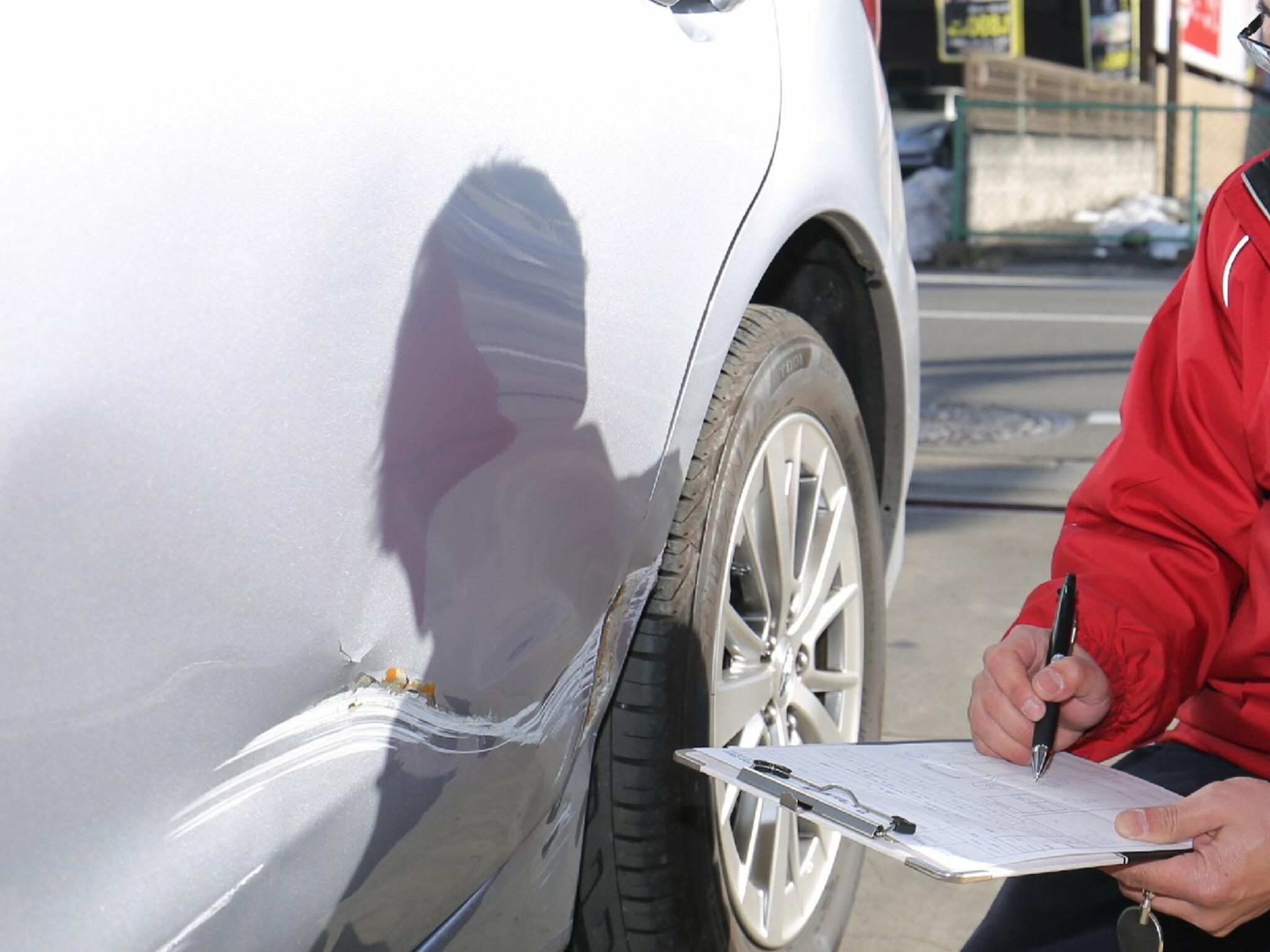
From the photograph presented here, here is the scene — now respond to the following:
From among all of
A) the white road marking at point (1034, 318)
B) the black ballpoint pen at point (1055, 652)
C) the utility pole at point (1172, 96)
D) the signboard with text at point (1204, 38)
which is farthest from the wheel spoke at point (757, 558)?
the signboard with text at point (1204, 38)

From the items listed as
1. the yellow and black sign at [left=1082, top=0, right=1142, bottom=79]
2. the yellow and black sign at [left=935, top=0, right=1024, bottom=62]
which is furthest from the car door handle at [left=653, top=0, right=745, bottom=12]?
the yellow and black sign at [left=1082, top=0, right=1142, bottom=79]

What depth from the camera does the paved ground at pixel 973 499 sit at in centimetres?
240

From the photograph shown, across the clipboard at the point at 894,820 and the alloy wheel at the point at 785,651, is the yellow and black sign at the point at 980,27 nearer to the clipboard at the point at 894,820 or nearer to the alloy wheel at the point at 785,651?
the alloy wheel at the point at 785,651

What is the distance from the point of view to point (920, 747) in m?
1.43

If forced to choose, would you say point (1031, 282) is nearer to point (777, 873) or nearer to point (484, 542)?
point (777, 873)

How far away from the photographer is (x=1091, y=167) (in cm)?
1645

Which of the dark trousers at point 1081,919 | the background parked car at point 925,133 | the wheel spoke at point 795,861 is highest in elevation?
the dark trousers at point 1081,919

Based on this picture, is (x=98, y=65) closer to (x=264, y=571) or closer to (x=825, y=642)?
(x=264, y=571)

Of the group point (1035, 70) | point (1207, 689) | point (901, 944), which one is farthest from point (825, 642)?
point (1035, 70)

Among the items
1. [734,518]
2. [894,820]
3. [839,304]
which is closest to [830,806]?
[894,820]

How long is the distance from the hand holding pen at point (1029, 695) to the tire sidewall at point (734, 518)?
33cm

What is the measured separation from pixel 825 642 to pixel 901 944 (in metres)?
0.46

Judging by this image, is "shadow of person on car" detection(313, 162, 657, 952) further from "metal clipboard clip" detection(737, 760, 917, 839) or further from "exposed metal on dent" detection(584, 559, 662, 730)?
"metal clipboard clip" detection(737, 760, 917, 839)

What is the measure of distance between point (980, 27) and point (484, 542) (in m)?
18.8
